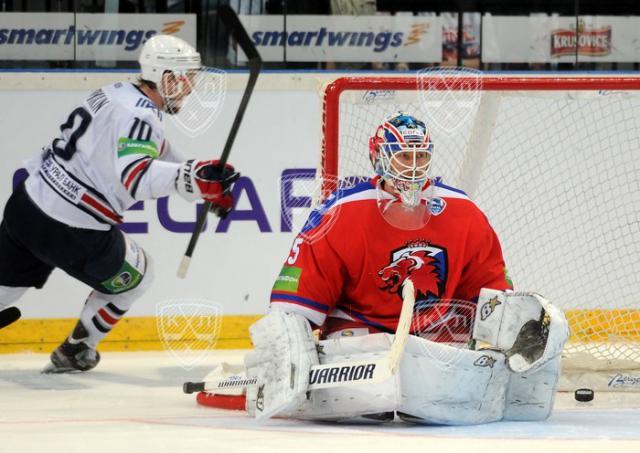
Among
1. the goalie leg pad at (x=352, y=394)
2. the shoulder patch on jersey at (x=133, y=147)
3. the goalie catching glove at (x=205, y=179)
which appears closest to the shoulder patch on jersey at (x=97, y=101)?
the shoulder patch on jersey at (x=133, y=147)

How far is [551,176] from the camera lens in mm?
5867

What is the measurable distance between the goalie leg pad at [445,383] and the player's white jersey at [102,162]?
4.51ft

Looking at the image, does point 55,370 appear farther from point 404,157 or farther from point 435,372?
point 435,372

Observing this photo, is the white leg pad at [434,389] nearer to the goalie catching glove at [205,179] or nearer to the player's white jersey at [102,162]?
the goalie catching glove at [205,179]

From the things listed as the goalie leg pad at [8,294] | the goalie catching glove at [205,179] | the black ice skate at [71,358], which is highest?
the goalie catching glove at [205,179]

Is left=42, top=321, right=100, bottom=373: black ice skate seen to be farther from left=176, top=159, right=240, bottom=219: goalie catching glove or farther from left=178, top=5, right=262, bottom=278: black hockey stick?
left=176, top=159, right=240, bottom=219: goalie catching glove

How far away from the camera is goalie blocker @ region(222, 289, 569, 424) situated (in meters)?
3.79

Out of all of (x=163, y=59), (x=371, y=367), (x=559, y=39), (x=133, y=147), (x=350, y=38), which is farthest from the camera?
(x=559, y=39)

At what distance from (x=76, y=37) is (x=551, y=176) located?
193cm

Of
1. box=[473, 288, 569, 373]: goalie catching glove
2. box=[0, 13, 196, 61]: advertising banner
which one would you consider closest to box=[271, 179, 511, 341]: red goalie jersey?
box=[473, 288, 569, 373]: goalie catching glove

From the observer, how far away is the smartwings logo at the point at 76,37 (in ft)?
19.8

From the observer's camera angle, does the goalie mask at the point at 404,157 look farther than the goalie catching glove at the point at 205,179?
No

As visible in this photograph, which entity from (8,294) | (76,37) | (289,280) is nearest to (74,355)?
(8,294)

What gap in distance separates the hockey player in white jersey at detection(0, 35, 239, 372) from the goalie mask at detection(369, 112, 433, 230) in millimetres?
888
